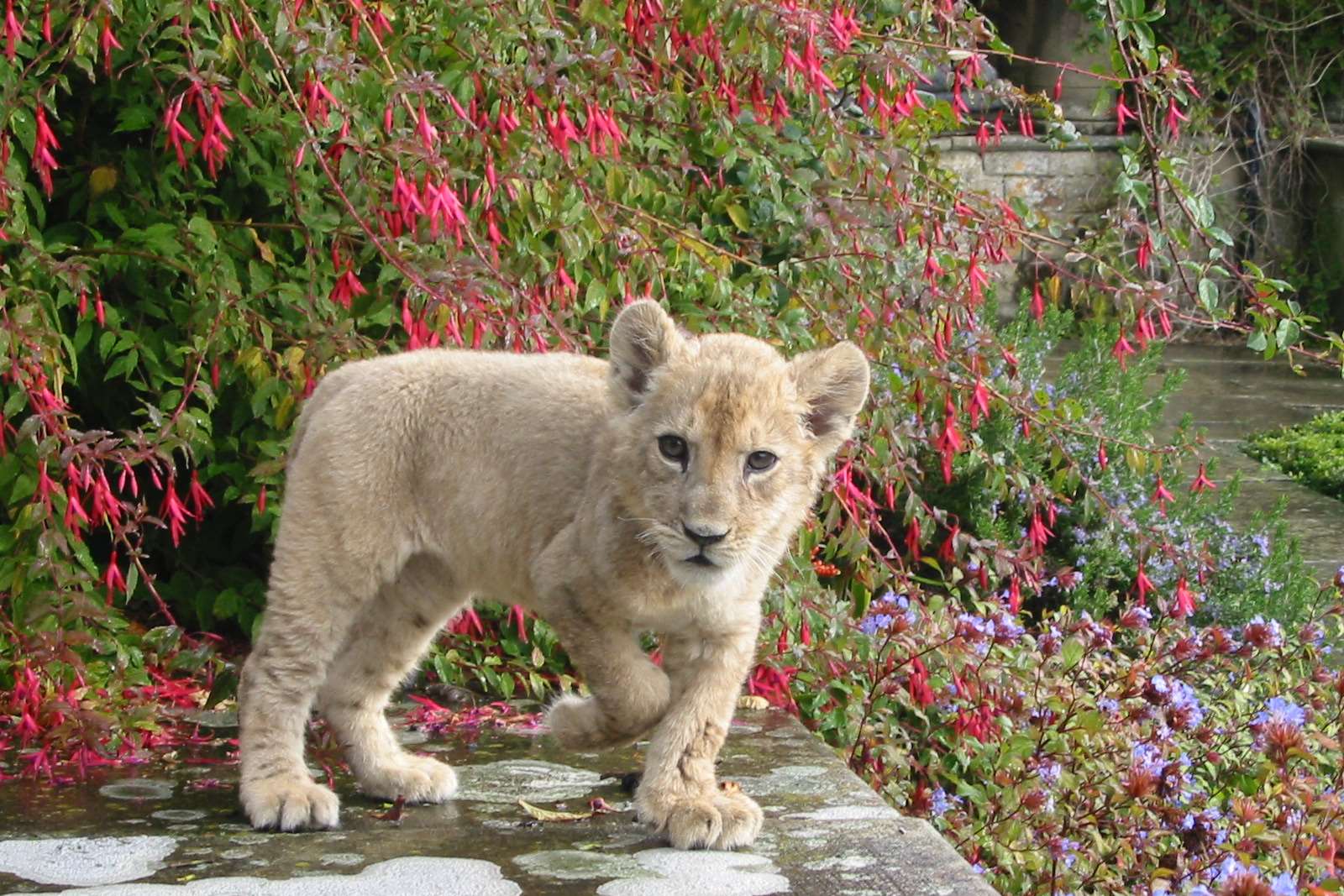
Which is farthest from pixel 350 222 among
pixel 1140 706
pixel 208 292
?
pixel 1140 706

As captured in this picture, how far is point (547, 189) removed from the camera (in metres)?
5.44

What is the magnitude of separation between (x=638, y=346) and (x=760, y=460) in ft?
1.42

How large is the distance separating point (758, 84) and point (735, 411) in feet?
8.87

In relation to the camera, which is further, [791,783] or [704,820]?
[791,783]

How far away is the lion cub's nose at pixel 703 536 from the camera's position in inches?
153

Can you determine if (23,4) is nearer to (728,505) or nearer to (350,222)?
(350,222)

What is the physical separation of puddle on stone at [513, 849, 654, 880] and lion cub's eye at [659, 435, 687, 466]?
932mm

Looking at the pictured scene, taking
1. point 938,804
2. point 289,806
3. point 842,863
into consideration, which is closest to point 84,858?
point 289,806

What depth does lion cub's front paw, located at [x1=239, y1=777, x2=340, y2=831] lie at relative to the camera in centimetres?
427

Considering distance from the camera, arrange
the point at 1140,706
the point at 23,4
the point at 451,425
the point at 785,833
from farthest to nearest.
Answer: the point at 1140,706 → the point at 23,4 → the point at 451,425 → the point at 785,833

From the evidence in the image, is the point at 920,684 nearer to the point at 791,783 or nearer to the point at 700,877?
the point at 791,783

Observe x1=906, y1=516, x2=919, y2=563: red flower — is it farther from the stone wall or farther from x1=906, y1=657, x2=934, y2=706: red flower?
the stone wall

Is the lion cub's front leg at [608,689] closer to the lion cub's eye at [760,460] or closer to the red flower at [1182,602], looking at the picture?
the lion cub's eye at [760,460]

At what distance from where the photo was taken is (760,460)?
407 centimetres
